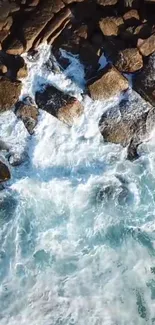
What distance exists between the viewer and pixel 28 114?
45.1 ft

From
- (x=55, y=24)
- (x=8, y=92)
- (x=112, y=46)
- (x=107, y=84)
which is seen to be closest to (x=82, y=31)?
(x=55, y=24)

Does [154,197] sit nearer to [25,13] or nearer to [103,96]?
[103,96]

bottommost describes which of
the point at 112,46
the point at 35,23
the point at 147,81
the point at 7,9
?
the point at 147,81

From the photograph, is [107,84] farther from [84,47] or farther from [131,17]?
[131,17]

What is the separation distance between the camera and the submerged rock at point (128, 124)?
44.4 ft

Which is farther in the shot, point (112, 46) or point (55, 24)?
point (55, 24)

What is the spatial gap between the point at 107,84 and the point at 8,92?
2.53 m

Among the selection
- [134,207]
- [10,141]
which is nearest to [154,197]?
[134,207]

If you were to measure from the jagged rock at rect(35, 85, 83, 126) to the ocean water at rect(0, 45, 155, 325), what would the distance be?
195mm

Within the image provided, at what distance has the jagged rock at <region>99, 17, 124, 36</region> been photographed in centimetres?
1357

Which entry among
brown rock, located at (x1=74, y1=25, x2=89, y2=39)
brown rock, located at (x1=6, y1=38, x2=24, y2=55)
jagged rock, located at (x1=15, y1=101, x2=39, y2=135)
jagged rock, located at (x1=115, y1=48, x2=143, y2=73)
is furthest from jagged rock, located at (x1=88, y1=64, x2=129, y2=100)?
brown rock, located at (x1=6, y1=38, x2=24, y2=55)

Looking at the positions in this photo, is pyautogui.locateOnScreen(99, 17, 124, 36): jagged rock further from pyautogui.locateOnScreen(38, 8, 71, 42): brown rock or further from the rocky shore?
pyautogui.locateOnScreen(38, 8, 71, 42): brown rock

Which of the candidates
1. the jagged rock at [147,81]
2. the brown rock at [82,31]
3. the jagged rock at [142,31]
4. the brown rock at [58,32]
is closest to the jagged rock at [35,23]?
the brown rock at [58,32]

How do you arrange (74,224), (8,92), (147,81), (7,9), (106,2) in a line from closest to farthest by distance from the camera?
(74,224)
(147,81)
(8,92)
(106,2)
(7,9)
